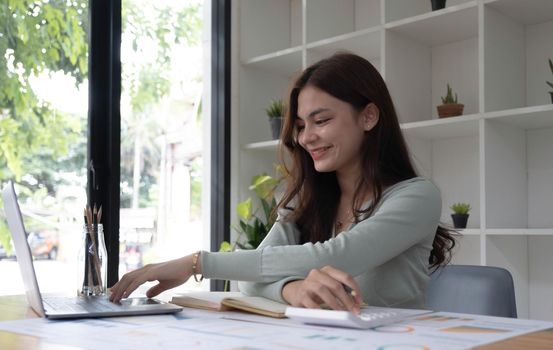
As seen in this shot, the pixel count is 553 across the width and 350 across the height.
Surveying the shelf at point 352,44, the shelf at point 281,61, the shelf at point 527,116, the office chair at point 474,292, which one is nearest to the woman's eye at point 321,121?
the office chair at point 474,292

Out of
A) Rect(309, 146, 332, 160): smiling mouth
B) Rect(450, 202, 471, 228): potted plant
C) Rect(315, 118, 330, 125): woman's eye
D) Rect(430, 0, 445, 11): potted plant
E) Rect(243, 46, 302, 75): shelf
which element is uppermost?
Rect(430, 0, 445, 11): potted plant

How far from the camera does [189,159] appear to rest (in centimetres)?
333

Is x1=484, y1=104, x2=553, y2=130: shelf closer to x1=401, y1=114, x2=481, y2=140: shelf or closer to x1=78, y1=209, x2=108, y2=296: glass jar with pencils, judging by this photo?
x1=401, y1=114, x2=481, y2=140: shelf

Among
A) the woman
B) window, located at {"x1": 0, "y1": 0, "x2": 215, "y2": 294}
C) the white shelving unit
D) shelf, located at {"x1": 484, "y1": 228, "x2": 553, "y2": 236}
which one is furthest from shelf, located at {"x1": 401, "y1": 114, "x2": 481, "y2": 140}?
window, located at {"x1": 0, "y1": 0, "x2": 215, "y2": 294}

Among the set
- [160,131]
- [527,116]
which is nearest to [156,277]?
[527,116]

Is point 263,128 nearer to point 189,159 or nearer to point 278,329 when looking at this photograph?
point 189,159

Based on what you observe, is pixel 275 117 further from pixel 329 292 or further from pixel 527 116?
pixel 329 292

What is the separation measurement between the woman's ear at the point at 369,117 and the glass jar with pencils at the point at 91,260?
0.68 metres

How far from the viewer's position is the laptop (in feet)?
3.55

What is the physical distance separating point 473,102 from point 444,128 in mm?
243

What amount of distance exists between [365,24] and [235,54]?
65cm

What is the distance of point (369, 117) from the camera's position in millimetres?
1660

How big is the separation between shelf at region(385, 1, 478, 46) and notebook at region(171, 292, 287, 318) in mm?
1653

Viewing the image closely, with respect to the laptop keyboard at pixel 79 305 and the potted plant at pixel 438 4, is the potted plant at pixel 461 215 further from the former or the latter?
the laptop keyboard at pixel 79 305
